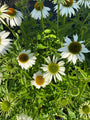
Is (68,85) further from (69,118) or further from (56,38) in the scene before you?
(56,38)

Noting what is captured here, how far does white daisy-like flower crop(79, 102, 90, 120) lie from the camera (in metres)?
1.27

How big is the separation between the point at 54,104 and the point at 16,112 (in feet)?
1.20

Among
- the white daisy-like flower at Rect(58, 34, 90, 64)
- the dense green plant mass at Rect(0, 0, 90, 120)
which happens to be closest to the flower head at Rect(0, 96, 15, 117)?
the dense green plant mass at Rect(0, 0, 90, 120)

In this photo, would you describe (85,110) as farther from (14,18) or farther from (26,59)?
(14,18)

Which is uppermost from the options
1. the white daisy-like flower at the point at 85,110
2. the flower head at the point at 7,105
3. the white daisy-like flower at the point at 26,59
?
the white daisy-like flower at the point at 26,59

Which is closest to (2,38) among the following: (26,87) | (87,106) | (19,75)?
(19,75)

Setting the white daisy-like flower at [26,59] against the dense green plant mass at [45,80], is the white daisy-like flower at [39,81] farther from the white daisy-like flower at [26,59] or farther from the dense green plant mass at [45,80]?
the white daisy-like flower at [26,59]

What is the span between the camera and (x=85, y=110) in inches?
50.1

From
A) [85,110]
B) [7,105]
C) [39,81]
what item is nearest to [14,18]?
[39,81]

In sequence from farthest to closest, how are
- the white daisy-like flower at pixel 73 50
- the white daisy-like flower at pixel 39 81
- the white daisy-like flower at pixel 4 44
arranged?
the white daisy-like flower at pixel 39 81, the white daisy-like flower at pixel 4 44, the white daisy-like flower at pixel 73 50

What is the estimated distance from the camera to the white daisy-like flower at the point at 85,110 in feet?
4.18

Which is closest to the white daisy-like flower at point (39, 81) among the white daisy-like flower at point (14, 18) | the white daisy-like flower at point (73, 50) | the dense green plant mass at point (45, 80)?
the dense green plant mass at point (45, 80)

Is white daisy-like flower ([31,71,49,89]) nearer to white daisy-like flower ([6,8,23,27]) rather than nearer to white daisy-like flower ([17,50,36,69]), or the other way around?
white daisy-like flower ([17,50,36,69])

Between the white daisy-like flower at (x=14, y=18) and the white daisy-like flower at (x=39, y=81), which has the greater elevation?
the white daisy-like flower at (x=14, y=18)
